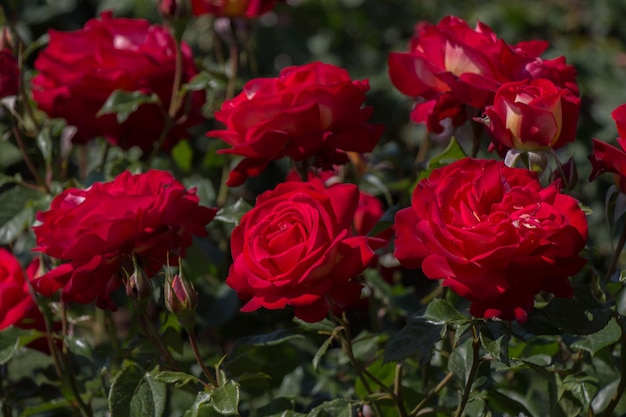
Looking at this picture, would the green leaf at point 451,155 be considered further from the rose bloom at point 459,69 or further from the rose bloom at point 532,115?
the rose bloom at point 532,115

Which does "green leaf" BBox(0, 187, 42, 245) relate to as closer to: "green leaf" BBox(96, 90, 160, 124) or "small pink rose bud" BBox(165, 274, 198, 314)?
"green leaf" BBox(96, 90, 160, 124)

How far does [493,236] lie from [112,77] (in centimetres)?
63

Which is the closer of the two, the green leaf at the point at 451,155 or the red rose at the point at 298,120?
the red rose at the point at 298,120

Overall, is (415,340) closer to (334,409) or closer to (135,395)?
(334,409)

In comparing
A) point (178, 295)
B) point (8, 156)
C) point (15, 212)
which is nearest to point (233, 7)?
point (15, 212)

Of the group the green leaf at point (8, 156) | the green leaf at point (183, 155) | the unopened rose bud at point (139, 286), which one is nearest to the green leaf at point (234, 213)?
the unopened rose bud at point (139, 286)

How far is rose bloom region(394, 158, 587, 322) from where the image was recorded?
0.77 m

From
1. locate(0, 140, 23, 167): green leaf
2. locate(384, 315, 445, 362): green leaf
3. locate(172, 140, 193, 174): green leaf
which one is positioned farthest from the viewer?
locate(0, 140, 23, 167): green leaf

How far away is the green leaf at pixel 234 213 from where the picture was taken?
101cm

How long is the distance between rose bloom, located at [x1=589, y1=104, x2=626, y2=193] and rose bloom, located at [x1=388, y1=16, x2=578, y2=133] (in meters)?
0.11

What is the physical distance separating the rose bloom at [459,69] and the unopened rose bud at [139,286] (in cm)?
33

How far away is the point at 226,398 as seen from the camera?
0.86 meters

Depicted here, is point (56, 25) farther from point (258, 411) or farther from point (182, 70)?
point (258, 411)

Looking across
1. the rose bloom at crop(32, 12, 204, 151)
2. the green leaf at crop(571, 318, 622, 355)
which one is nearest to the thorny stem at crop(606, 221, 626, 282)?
the green leaf at crop(571, 318, 622, 355)
